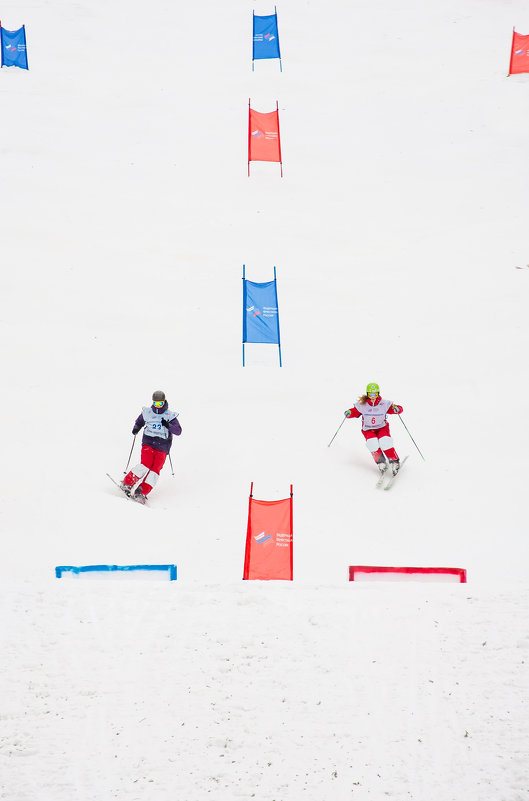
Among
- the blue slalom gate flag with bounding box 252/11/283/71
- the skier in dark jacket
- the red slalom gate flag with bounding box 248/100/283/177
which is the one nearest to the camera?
the skier in dark jacket

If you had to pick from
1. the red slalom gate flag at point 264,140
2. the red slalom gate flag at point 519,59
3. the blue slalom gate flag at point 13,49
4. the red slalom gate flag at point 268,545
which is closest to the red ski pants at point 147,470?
the red slalom gate flag at point 268,545

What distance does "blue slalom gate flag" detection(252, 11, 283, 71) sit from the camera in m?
24.8

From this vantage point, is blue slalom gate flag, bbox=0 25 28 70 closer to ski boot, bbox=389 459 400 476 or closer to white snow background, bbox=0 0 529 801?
white snow background, bbox=0 0 529 801

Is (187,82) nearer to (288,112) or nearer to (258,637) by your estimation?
(288,112)

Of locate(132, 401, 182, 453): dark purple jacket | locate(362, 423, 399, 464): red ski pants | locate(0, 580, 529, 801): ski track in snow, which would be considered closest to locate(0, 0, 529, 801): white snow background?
locate(0, 580, 529, 801): ski track in snow

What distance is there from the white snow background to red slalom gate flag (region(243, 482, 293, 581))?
1.37 feet

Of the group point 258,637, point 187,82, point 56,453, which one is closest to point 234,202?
point 187,82

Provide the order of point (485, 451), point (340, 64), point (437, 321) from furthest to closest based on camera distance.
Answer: point (340, 64) → point (437, 321) → point (485, 451)

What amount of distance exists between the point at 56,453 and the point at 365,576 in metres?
5.25

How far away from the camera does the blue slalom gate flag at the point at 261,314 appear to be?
14.2m

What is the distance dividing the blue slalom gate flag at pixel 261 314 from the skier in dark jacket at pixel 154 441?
3.25 m

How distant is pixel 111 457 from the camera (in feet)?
39.2

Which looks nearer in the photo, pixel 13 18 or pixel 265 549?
pixel 265 549

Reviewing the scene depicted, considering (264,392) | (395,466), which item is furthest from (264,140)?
(395,466)
